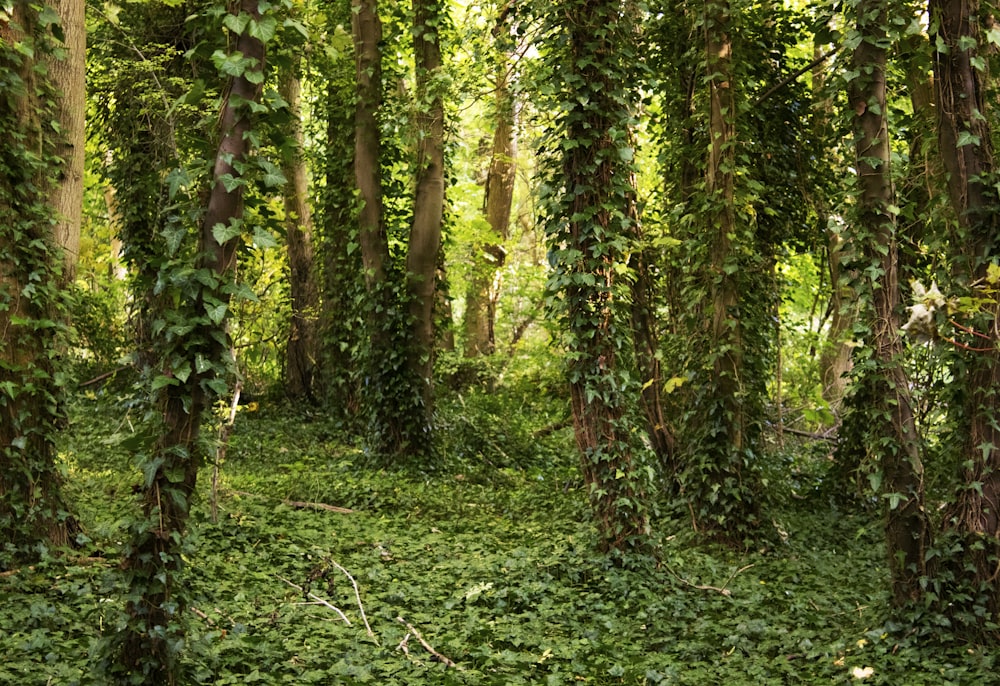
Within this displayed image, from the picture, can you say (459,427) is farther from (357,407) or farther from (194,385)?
(194,385)

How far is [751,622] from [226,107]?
465cm

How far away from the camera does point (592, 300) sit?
6.98 meters

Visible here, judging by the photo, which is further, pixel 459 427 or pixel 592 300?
pixel 459 427

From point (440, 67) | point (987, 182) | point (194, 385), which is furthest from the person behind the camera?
point (440, 67)

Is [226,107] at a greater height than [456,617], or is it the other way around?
[226,107]

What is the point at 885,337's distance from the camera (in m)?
5.51

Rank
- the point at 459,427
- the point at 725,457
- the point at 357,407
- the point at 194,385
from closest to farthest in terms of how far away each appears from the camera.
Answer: the point at 194,385
the point at 725,457
the point at 459,427
the point at 357,407

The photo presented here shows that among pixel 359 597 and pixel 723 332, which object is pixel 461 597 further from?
pixel 723 332

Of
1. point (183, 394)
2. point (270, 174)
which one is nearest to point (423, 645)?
point (183, 394)

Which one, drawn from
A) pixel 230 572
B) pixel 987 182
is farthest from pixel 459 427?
pixel 987 182

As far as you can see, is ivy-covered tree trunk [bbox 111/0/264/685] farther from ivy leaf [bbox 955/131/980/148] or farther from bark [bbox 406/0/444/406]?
bark [bbox 406/0/444/406]

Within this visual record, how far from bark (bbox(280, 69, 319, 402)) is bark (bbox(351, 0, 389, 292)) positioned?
3027 mm

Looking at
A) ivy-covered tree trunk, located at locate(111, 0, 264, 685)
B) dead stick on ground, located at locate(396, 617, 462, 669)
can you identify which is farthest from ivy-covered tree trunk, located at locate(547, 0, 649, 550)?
ivy-covered tree trunk, located at locate(111, 0, 264, 685)

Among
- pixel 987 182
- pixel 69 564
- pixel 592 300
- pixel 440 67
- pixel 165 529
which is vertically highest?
pixel 440 67
